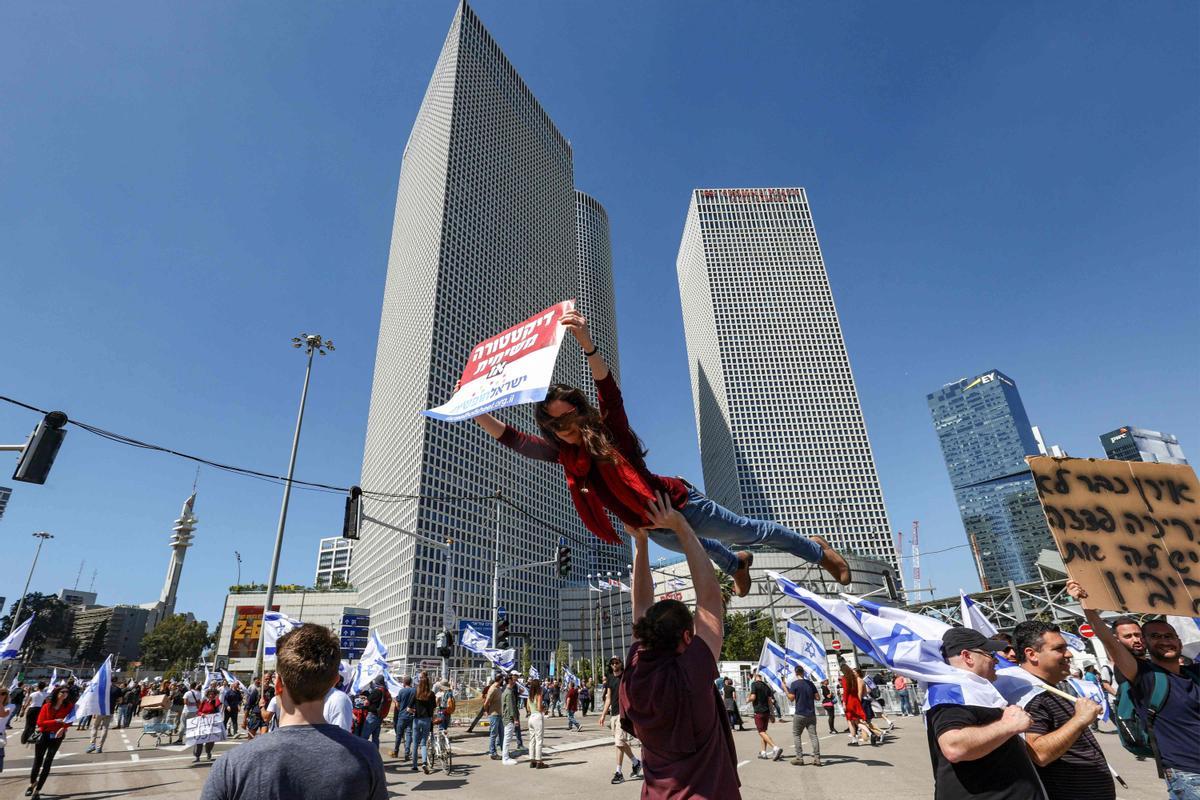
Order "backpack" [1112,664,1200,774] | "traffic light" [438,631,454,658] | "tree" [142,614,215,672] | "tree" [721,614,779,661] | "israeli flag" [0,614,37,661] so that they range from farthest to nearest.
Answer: "tree" [142,614,215,672], "tree" [721,614,779,661], "traffic light" [438,631,454,658], "israeli flag" [0,614,37,661], "backpack" [1112,664,1200,774]

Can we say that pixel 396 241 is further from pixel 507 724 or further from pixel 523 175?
pixel 507 724

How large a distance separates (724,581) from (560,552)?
57962 millimetres

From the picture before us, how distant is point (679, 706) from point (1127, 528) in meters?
5.93

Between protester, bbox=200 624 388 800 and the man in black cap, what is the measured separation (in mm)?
2753

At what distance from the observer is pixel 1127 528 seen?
5773 mm

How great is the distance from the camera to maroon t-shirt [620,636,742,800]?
2.55 meters

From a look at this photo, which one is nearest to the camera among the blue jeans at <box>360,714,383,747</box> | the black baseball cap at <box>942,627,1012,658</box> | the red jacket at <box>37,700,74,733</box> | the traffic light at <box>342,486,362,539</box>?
the black baseball cap at <box>942,627,1012,658</box>

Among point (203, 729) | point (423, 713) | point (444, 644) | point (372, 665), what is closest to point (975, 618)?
point (423, 713)

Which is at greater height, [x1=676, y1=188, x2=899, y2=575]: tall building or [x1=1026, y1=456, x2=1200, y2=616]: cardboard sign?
[x1=676, y1=188, x2=899, y2=575]: tall building

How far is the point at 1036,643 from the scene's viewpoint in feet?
13.5

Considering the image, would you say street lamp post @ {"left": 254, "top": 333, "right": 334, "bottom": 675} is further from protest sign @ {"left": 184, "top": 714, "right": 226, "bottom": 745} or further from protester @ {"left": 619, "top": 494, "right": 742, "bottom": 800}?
protester @ {"left": 619, "top": 494, "right": 742, "bottom": 800}

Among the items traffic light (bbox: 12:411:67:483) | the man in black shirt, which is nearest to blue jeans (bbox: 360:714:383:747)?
traffic light (bbox: 12:411:67:483)

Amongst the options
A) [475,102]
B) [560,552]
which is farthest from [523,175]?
[560,552]

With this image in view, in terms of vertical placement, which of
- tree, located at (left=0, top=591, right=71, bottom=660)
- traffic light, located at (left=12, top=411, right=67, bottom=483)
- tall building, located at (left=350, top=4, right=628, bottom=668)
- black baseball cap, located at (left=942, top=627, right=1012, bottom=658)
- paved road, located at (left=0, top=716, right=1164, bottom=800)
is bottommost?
paved road, located at (left=0, top=716, right=1164, bottom=800)
